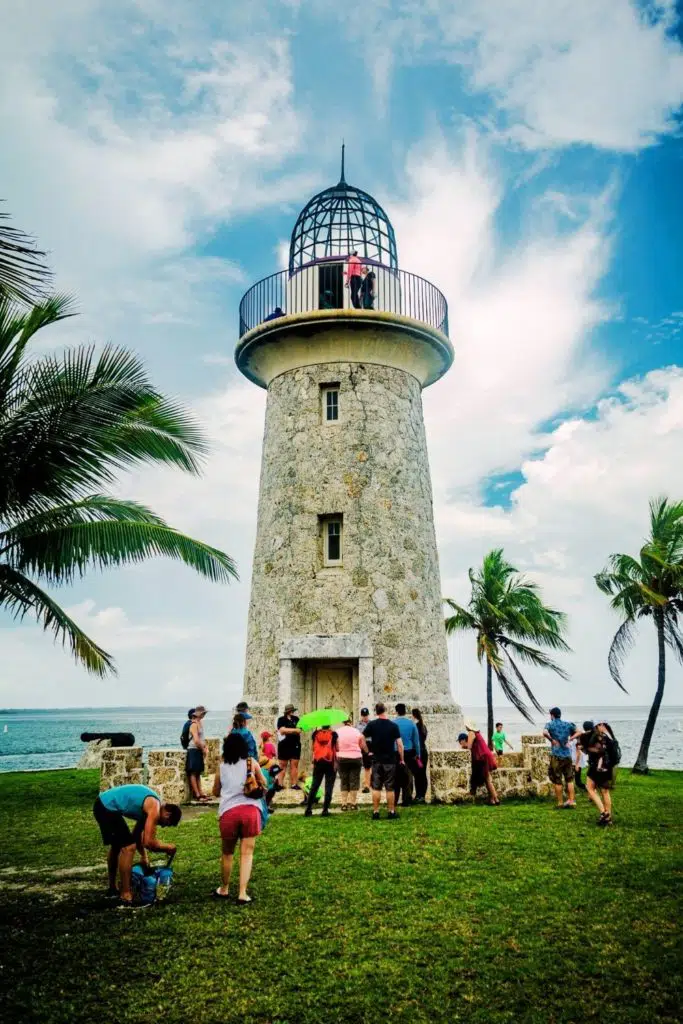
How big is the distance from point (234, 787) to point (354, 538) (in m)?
10.1

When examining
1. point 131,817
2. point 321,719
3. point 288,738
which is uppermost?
point 321,719

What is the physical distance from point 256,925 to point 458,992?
80.4 inches

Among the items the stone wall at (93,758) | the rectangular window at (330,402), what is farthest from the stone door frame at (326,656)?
the stone wall at (93,758)

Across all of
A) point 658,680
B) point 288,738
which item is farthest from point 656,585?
point 288,738

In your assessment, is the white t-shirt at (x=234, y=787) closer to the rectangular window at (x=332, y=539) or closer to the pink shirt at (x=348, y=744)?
the pink shirt at (x=348, y=744)

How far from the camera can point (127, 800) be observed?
7832 millimetres

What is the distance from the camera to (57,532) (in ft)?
43.2

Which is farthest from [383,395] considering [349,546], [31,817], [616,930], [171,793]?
[616,930]

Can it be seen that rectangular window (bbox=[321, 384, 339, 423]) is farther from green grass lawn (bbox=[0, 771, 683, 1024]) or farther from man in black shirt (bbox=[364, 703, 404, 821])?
green grass lawn (bbox=[0, 771, 683, 1024])

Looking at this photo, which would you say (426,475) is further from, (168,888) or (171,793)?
(168,888)

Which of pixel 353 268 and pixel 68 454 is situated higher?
pixel 353 268

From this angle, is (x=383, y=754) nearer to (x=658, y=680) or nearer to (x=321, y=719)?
(x=321, y=719)

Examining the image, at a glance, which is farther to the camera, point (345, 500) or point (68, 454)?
point (345, 500)

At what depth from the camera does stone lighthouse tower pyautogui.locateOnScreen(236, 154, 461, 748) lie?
17.3 metres
